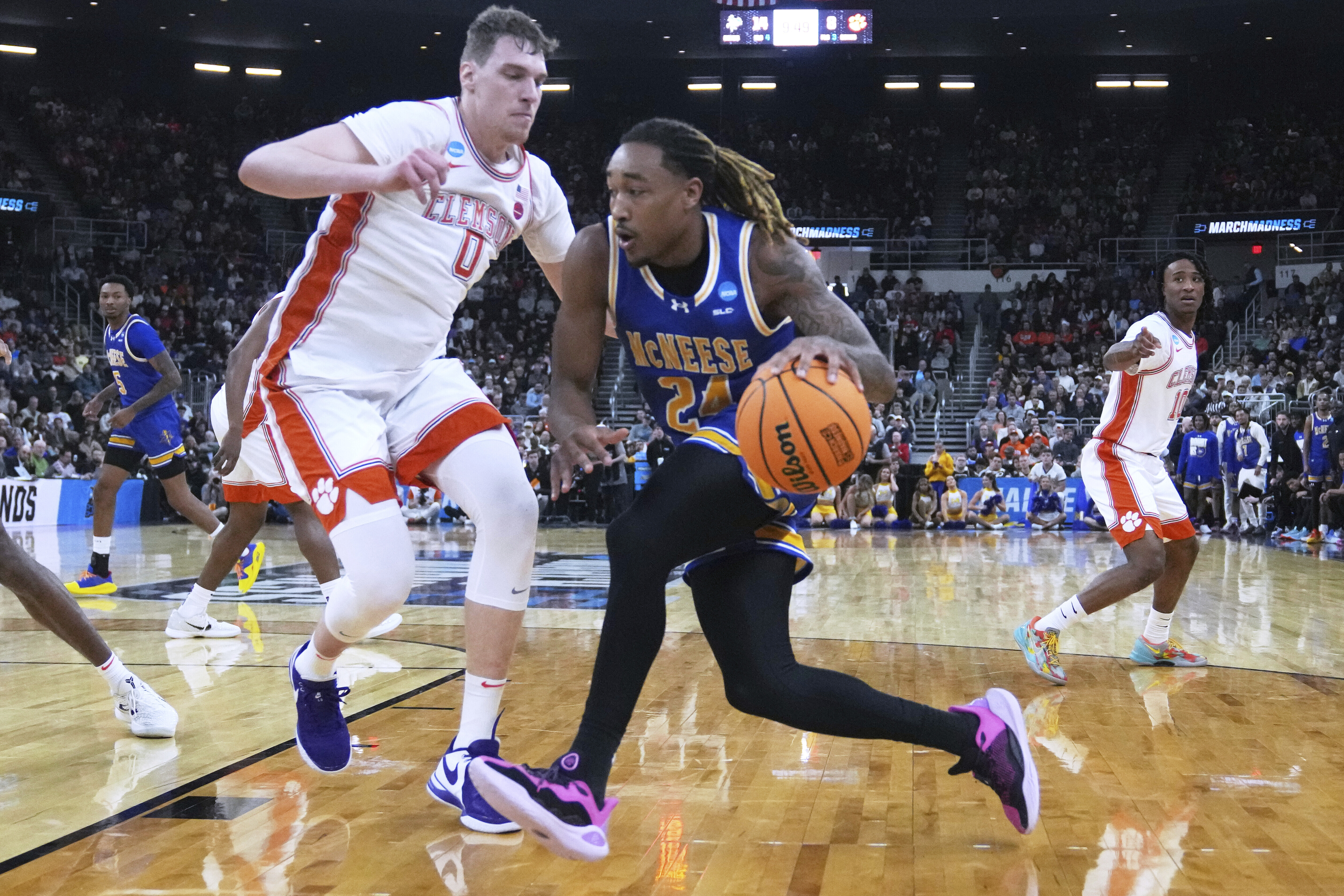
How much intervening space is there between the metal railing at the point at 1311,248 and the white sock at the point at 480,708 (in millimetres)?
27711

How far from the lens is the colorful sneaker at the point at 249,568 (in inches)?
342

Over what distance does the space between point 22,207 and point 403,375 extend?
27.1 m

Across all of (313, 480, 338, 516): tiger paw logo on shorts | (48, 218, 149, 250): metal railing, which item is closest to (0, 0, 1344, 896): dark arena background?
(48, 218, 149, 250): metal railing

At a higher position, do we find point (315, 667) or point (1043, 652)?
point (315, 667)

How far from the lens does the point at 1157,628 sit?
597 centimetres

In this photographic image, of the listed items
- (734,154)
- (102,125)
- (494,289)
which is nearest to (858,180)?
(494,289)

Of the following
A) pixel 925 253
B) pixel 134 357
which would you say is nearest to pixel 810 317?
pixel 134 357

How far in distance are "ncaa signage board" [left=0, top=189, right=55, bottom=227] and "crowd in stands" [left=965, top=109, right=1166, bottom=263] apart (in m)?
21.8

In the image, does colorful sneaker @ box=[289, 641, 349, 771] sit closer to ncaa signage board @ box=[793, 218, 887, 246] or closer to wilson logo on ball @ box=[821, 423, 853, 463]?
wilson logo on ball @ box=[821, 423, 853, 463]

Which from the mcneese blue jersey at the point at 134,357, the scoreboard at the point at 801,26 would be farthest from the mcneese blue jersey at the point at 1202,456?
the mcneese blue jersey at the point at 134,357

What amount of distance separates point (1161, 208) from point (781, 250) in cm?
3079

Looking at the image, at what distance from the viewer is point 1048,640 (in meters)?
5.60

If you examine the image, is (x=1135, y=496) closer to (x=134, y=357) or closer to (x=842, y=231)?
(x=134, y=357)

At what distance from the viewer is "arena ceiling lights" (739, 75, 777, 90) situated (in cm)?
3350
